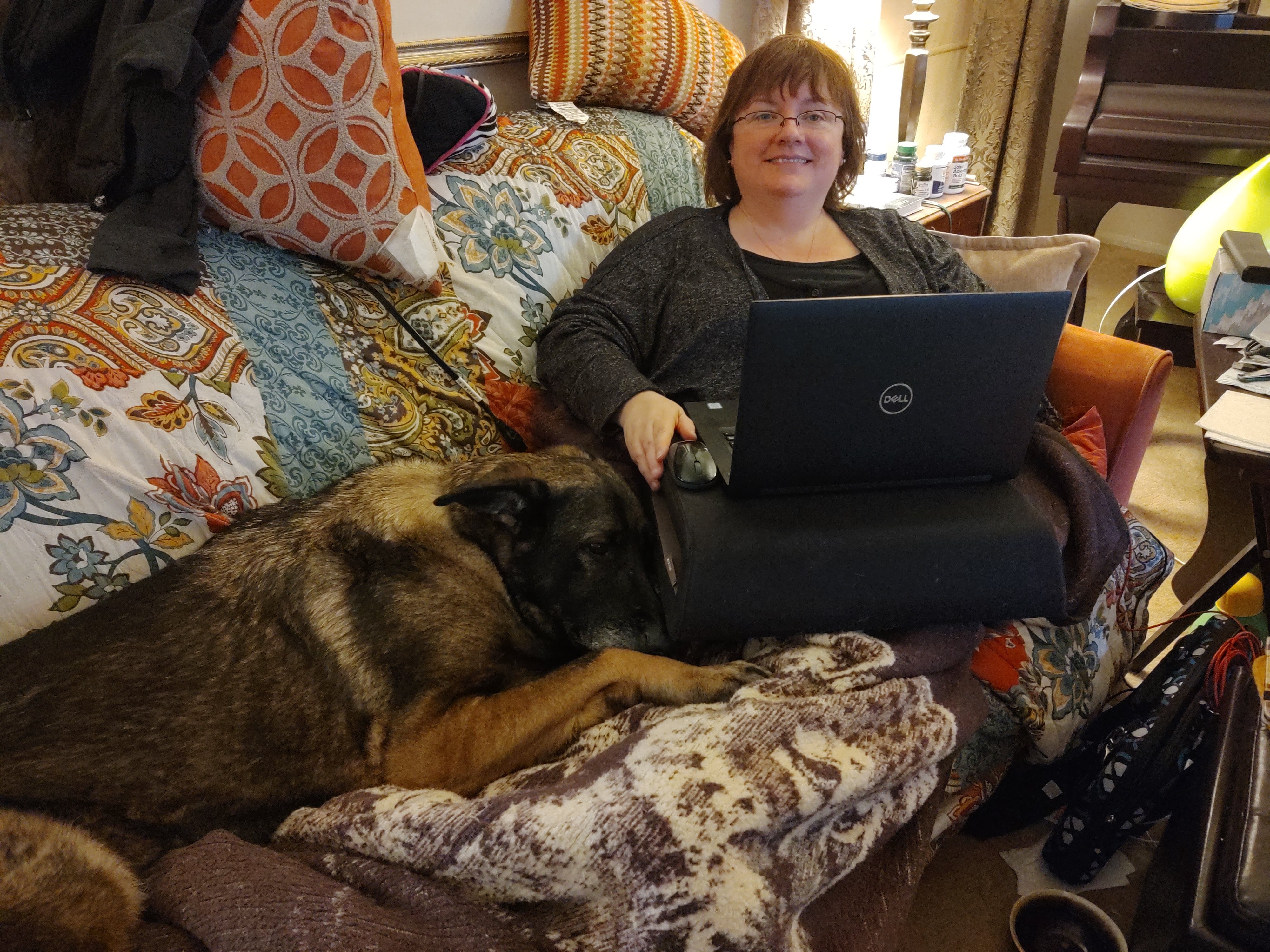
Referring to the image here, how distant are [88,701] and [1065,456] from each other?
154cm

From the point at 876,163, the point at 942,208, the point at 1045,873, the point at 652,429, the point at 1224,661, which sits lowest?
the point at 1045,873

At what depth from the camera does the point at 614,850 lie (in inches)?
35.1

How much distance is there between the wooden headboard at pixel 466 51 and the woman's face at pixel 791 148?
29.9 inches

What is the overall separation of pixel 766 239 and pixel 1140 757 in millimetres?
1273

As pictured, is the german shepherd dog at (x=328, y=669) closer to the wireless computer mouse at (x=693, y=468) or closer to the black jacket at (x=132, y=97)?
the wireless computer mouse at (x=693, y=468)

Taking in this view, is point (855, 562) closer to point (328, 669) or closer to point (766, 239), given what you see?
point (328, 669)

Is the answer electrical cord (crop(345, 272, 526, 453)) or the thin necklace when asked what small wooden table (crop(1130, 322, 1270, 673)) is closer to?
the thin necklace

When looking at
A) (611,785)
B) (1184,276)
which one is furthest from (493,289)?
(1184,276)

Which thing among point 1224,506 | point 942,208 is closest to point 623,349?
point 1224,506

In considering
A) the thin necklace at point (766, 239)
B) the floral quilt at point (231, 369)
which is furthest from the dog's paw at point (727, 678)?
the thin necklace at point (766, 239)

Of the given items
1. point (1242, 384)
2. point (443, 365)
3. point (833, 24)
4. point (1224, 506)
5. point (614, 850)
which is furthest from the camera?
point (833, 24)

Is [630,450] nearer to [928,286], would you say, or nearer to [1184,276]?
[928,286]

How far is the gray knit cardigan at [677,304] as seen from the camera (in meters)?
1.60

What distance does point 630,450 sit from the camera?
54.2 inches
